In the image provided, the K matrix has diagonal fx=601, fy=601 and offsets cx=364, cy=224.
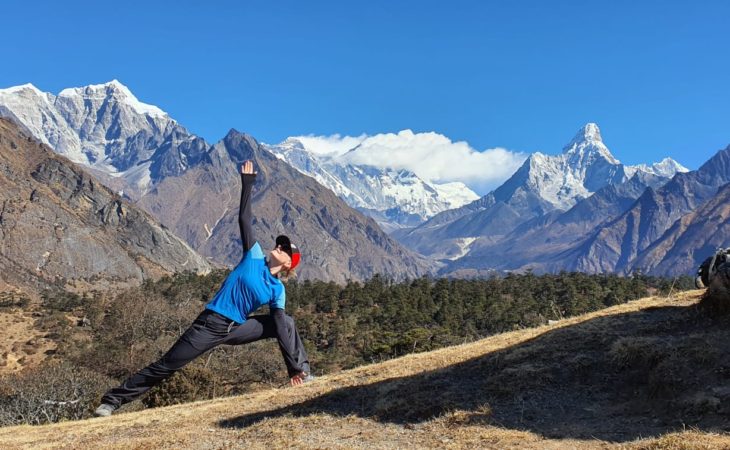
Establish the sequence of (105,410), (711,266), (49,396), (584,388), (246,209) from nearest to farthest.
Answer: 1. (105,410)
2. (246,209)
3. (584,388)
4. (711,266)
5. (49,396)

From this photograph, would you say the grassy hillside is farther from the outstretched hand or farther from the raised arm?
the outstretched hand

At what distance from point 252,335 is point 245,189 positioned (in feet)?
6.89

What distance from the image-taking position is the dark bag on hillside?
14097 millimetres

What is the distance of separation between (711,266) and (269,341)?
183 ft

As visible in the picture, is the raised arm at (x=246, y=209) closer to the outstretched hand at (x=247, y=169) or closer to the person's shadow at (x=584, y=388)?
the outstretched hand at (x=247, y=169)

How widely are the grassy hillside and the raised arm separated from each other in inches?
122

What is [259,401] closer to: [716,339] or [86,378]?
[716,339]

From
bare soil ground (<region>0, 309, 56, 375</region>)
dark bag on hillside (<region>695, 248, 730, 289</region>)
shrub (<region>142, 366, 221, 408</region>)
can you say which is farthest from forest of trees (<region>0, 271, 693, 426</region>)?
dark bag on hillside (<region>695, 248, 730, 289</region>)

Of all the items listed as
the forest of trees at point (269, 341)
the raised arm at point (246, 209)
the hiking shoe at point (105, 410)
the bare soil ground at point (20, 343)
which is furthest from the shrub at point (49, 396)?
the bare soil ground at point (20, 343)

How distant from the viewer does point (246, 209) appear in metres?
8.67

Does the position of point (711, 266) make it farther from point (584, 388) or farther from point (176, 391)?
point (176, 391)

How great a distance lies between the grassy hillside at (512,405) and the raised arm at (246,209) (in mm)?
3099

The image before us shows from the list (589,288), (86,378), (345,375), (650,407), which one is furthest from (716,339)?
(589,288)

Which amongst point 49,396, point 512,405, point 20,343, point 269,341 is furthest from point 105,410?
point 20,343
